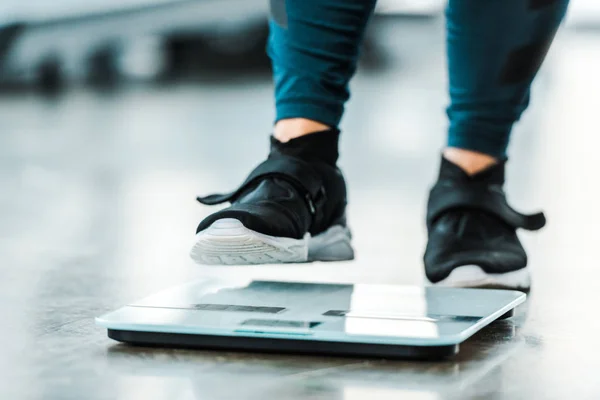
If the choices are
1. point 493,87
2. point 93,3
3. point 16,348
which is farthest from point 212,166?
point 93,3

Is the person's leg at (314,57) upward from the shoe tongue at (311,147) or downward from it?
upward

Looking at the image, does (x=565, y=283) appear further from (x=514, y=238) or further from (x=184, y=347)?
(x=184, y=347)

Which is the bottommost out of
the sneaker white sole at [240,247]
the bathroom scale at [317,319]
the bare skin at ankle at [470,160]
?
the bathroom scale at [317,319]

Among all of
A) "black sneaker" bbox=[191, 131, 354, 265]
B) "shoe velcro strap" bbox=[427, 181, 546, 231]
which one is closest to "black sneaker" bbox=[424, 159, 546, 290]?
"shoe velcro strap" bbox=[427, 181, 546, 231]

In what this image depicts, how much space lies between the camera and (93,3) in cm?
466

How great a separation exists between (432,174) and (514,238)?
1138mm

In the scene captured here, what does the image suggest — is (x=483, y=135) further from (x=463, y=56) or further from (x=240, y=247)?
(x=240, y=247)

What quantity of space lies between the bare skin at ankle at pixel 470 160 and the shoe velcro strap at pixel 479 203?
0.02 m

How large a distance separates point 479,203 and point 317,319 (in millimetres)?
405

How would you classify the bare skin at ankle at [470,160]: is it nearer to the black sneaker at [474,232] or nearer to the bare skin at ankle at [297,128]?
the black sneaker at [474,232]

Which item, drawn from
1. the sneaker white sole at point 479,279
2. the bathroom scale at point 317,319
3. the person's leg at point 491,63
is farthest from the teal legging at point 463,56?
the bathroom scale at point 317,319

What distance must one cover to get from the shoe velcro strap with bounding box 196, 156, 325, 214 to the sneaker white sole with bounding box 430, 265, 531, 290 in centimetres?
17

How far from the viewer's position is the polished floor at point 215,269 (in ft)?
2.52

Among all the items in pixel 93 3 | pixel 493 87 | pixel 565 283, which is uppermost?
pixel 93 3
